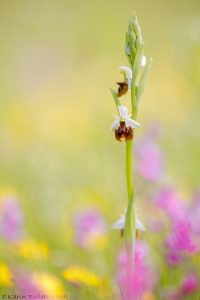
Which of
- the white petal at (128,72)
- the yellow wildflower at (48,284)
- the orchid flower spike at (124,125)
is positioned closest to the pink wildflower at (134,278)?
the yellow wildflower at (48,284)

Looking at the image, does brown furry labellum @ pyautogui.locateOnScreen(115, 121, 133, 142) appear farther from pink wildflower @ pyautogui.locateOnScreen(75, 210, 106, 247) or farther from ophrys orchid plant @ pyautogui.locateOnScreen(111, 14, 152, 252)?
pink wildflower @ pyautogui.locateOnScreen(75, 210, 106, 247)

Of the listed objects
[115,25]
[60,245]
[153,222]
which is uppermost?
[115,25]

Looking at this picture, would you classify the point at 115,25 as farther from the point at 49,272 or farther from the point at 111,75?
the point at 49,272

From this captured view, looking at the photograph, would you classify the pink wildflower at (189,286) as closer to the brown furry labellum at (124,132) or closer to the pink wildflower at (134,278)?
the pink wildflower at (134,278)

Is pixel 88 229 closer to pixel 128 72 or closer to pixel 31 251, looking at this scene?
pixel 31 251

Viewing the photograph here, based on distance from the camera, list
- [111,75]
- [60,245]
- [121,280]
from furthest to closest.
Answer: [111,75] < [60,245] < [121,280]

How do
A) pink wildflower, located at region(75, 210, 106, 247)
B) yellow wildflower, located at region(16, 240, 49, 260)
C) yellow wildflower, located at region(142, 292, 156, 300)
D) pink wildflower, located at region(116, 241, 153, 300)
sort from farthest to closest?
pink wildflower, located at region(75, 210, 106, 247) < yellow wildflower, located at region(16, 240, 49, 260) < yellow wildflower, located at region(142, 292, 156, 300) < pink wildflower, located at region(116, 241, 153, 300)

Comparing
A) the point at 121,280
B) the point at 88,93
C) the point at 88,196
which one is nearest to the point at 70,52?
the point at 88,93

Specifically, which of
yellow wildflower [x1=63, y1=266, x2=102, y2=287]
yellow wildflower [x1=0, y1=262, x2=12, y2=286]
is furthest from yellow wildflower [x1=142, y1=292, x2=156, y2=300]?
yellow wildflower [x1=0, y1=262, x2=12, y2=286]
